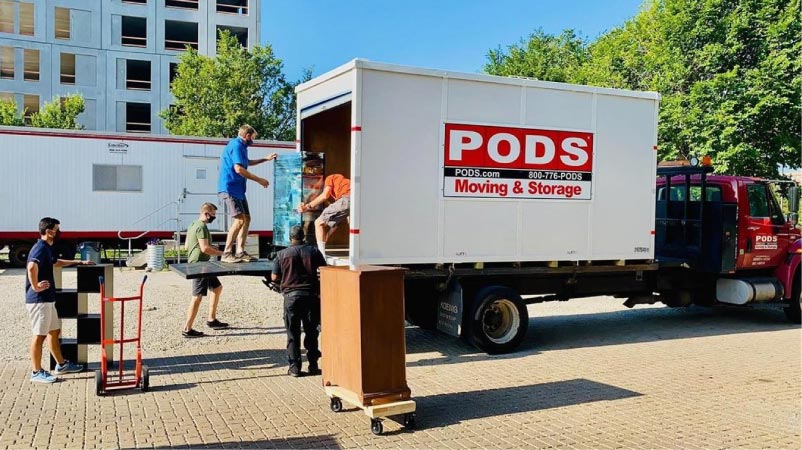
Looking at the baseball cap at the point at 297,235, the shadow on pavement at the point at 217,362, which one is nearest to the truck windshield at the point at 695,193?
the baseball cap at the point at 297,235

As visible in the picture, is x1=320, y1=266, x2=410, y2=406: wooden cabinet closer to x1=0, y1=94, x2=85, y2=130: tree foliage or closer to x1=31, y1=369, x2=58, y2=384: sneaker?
x1=31, y1=369, x2=58, y2=384: sneaker

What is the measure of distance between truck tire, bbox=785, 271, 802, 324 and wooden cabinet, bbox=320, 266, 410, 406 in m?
8.64

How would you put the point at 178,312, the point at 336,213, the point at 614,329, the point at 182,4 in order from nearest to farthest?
the point at 336,213, the point at 614,329, the point at 178,312, the point at 182,4

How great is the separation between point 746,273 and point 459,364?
5.85 meters

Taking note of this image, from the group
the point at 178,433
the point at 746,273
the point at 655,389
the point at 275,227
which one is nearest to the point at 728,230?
the point at 746,273

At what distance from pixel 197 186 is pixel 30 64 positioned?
25.7 m

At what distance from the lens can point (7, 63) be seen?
3844 cm

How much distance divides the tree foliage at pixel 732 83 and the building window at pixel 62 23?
33230 mm

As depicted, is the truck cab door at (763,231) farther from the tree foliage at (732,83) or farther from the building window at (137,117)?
the building window at (137,117)

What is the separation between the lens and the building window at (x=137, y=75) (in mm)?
41406

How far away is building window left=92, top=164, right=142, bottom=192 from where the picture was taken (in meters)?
18.7

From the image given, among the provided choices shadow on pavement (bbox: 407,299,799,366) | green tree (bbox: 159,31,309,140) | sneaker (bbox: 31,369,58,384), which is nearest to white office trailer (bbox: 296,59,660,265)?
shadow on pavement (bbox: 407,299,799,366)

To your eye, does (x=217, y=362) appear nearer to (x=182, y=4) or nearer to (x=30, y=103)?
(x=30, y=103)

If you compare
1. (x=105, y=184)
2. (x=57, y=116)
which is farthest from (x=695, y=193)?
(x=57, y=116)
